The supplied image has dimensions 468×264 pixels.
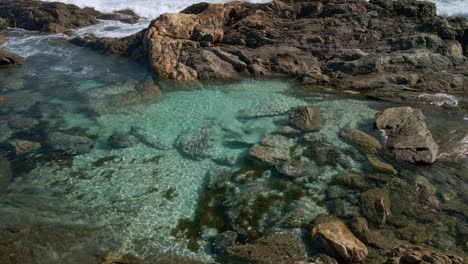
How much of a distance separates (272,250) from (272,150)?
501cm

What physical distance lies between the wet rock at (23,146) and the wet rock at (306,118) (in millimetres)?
10066

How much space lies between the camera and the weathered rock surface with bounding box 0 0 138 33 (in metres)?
31.8

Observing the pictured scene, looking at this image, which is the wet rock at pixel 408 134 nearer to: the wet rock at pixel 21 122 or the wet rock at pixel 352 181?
the wet rock at pixel 352 181

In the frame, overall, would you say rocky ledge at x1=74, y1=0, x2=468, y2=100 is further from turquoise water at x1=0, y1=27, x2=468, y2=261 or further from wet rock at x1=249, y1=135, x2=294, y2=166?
wet rock at x1=249, y1=135, x2=294, y2=166

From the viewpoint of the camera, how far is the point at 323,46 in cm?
2294

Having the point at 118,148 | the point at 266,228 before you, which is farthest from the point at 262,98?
the point at 266,228

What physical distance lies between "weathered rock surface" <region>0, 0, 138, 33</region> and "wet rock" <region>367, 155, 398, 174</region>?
1011 inches

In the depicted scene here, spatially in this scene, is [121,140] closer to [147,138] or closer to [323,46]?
[147,138]

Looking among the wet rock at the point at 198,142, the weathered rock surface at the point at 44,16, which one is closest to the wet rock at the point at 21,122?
the wet rock at the point at 198,142

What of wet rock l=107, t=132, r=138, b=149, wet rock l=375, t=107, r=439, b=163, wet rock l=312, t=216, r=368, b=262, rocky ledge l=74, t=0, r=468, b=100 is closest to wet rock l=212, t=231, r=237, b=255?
wet rock l=312, t=216, r=368, b=262

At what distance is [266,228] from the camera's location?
38.9 feet

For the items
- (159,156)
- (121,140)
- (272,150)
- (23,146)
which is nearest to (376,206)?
(272,150)

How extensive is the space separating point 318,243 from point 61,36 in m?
26.4

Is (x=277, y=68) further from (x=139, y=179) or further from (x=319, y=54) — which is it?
(x=139, y=179)
